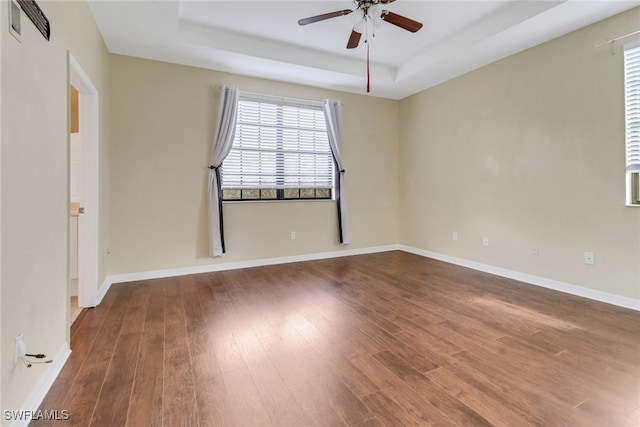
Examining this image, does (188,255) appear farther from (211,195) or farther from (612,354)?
(612,354)

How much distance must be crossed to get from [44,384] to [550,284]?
4.44 m

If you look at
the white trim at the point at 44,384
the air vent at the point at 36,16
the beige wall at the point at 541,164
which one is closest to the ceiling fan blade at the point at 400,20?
the beige wall at the point at 541,164

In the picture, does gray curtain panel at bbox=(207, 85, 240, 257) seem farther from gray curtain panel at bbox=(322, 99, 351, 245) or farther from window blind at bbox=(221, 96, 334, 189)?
gray curtain panel at bbox=(322, 99, 351, 245)

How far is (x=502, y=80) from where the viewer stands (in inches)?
149

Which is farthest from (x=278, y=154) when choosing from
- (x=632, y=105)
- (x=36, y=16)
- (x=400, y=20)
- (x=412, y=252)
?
(x=632, y=105)

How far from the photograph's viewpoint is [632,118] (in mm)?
2730

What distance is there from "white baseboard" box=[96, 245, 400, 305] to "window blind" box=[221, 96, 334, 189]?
1106 millimetres

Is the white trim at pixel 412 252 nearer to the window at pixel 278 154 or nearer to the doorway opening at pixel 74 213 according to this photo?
the doorway opening at pixel 74 213

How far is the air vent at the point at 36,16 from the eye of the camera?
1393 millimetres

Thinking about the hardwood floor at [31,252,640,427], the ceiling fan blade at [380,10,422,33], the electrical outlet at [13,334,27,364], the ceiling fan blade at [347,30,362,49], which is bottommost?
the hardwood floor at [31,252,640,427]

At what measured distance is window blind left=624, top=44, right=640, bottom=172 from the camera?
106 inches

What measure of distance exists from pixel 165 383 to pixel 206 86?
3598 millimetres

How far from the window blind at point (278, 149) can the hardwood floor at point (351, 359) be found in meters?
1.78

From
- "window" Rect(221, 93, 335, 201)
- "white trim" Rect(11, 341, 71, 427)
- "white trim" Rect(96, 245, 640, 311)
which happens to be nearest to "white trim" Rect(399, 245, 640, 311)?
"white trim" Rect(96, 245, 640, 311)
